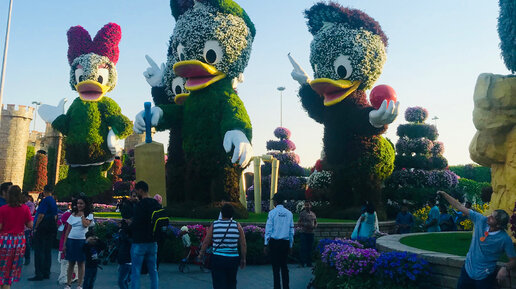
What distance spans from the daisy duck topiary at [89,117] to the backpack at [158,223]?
12505 millimetres

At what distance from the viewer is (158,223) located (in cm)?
544

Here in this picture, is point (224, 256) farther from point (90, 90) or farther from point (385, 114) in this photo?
point (90, 90)

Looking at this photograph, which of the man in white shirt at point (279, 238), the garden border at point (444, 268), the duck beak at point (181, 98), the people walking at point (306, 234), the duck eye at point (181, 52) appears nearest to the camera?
the garden border at point (444, 268)

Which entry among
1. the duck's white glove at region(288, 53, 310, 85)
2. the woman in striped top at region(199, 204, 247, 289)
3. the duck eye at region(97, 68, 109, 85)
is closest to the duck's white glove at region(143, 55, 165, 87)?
the duck eye at region(97, 68, 109, 85)

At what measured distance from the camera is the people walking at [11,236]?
17.9 feet

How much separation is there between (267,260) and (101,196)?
10955 millimetres

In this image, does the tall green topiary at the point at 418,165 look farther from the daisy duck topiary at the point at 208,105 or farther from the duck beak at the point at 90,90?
the duck beak at the point at 90,90

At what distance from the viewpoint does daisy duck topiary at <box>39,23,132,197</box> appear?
17250mm

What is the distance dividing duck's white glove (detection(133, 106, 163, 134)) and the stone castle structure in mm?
28652

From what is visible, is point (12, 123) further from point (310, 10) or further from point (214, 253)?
point (214, 253)

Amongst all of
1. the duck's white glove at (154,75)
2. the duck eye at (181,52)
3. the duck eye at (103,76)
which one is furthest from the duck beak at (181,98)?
the duck eye at (103,76)

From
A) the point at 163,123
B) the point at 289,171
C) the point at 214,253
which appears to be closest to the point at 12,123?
the point at 289,171

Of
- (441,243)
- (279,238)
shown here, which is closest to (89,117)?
(279,238)

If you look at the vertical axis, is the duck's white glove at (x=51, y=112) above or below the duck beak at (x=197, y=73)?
above
